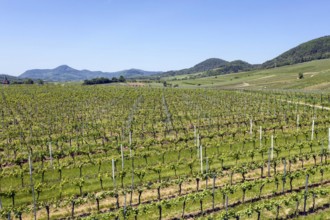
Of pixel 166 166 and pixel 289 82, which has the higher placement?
pixel 289 82

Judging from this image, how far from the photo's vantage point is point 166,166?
28594 millimetres

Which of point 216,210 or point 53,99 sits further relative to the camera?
point 53,99

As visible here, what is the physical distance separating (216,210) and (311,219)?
5719 mm

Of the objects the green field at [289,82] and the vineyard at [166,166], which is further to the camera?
the green field at [289,82]

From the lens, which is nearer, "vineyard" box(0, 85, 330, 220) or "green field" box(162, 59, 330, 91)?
"vineyard" box(0, 85, 330, 220)

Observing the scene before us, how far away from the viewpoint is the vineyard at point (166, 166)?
21.4m

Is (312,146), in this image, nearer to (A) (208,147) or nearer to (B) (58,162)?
(A) (208,147)

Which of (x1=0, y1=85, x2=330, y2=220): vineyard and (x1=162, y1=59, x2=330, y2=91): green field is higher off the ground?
(x1=162, y1=59, x2=330, y2=91): green field

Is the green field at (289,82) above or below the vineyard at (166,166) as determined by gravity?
above

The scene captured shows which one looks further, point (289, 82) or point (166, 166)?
point (289, 82)

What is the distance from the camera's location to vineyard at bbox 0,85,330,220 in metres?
21.4

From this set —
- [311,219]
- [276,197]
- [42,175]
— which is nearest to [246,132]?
[276,197]

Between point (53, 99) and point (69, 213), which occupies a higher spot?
point (53, 99)

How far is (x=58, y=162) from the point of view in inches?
1208
